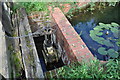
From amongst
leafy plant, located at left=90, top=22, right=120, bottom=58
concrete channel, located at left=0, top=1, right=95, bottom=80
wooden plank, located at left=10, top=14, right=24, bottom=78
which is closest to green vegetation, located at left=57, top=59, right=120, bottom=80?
concrete channel, located at left=0, top=1, right=95, bottom=80

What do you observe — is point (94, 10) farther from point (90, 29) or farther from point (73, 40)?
point (73, 40)

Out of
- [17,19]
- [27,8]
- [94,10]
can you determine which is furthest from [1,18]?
[94,10]

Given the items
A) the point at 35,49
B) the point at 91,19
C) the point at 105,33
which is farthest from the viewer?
the point at 91,19

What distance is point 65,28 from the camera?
356 centimetres

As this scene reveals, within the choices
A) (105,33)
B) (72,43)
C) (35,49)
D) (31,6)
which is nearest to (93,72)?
(72,43)

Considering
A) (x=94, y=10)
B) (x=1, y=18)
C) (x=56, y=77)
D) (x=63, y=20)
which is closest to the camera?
(x=56, y=77)

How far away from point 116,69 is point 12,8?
13.0 feet

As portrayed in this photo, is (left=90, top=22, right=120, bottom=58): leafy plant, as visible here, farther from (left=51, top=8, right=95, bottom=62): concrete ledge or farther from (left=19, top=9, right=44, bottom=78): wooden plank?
(left=19, top=9, right=44, bottom=78): wooden plank

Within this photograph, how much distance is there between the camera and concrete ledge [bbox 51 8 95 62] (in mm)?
2719

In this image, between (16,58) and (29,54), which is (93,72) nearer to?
(29,54)

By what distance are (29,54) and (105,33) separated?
292cm

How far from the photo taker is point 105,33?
455 centimetres

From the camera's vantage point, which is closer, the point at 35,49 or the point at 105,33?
the point at 35,49

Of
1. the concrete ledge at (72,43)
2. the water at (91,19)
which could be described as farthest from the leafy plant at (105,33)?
the concrete ledge at (72,43)
